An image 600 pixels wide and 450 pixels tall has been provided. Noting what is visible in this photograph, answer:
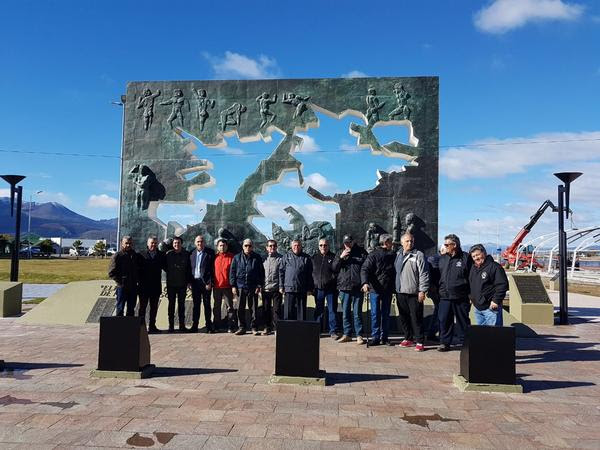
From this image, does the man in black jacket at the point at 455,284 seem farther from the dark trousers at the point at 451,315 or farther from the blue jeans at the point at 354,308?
the blue jeans at the point at 354,308

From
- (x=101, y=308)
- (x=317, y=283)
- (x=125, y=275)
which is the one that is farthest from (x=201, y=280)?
(x=101, y=308)

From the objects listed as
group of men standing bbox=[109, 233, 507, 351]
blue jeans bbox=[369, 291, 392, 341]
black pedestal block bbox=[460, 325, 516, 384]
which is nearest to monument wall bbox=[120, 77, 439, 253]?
group of men standing bbox=[109, 233, 507, 351]

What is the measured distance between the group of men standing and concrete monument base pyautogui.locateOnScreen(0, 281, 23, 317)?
13.1 feet

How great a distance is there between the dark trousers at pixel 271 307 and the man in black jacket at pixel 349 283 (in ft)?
4.06

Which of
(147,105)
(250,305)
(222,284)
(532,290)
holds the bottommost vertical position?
(250,305)

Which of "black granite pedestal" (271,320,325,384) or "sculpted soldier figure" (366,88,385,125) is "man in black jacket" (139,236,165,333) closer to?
"black granite pedestal" (271,320,325,384)

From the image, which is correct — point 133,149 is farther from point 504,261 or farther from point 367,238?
point 504,261

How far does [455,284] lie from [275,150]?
18.7 feet

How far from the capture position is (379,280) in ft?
25.0

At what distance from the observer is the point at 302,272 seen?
26.7ft

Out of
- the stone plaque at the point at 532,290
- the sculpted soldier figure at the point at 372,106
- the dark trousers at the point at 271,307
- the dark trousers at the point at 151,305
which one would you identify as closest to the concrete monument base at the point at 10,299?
the dark trousers at the point at 151,305

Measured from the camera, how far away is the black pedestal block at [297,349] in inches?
211

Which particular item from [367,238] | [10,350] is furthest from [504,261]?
[10,350]

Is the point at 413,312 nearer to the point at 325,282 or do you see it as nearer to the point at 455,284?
the point at 455,284
